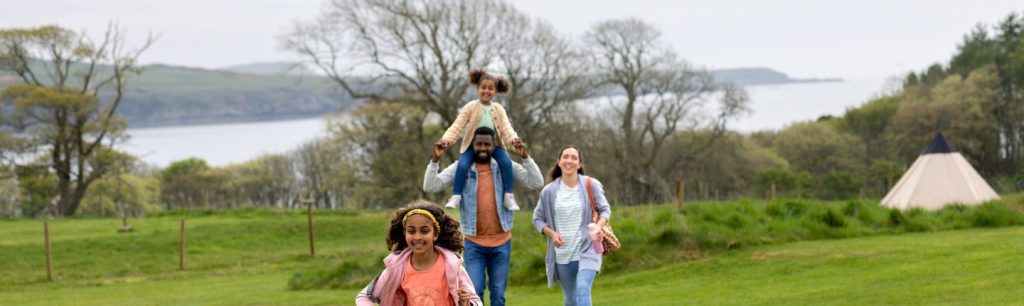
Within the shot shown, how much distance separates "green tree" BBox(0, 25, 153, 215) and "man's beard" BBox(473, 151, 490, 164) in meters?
54.3

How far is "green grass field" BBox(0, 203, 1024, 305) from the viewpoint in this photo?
1507cm

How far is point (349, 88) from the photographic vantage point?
61.8m

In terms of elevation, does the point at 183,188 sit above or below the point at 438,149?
above

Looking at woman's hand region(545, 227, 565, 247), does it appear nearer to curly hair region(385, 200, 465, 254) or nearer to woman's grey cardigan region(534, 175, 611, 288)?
woman's grey cardigan region(534, 175, 611, 288)

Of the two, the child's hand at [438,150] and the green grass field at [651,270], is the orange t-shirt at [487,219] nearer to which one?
the child's hand at [438,150]

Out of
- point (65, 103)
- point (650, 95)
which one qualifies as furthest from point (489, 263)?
point (650, 95)

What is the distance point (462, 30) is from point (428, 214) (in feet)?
186

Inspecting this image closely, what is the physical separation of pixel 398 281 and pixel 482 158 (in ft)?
11.1

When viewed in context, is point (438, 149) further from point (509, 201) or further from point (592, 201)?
point (592, 201)

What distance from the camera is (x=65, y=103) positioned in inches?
2413

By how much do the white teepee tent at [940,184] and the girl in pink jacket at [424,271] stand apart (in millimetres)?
24940

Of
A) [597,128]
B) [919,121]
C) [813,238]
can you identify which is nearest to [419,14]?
[597,128]

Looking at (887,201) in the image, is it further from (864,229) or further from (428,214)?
(428,214)

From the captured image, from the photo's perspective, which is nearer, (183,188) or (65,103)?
(65,103)
